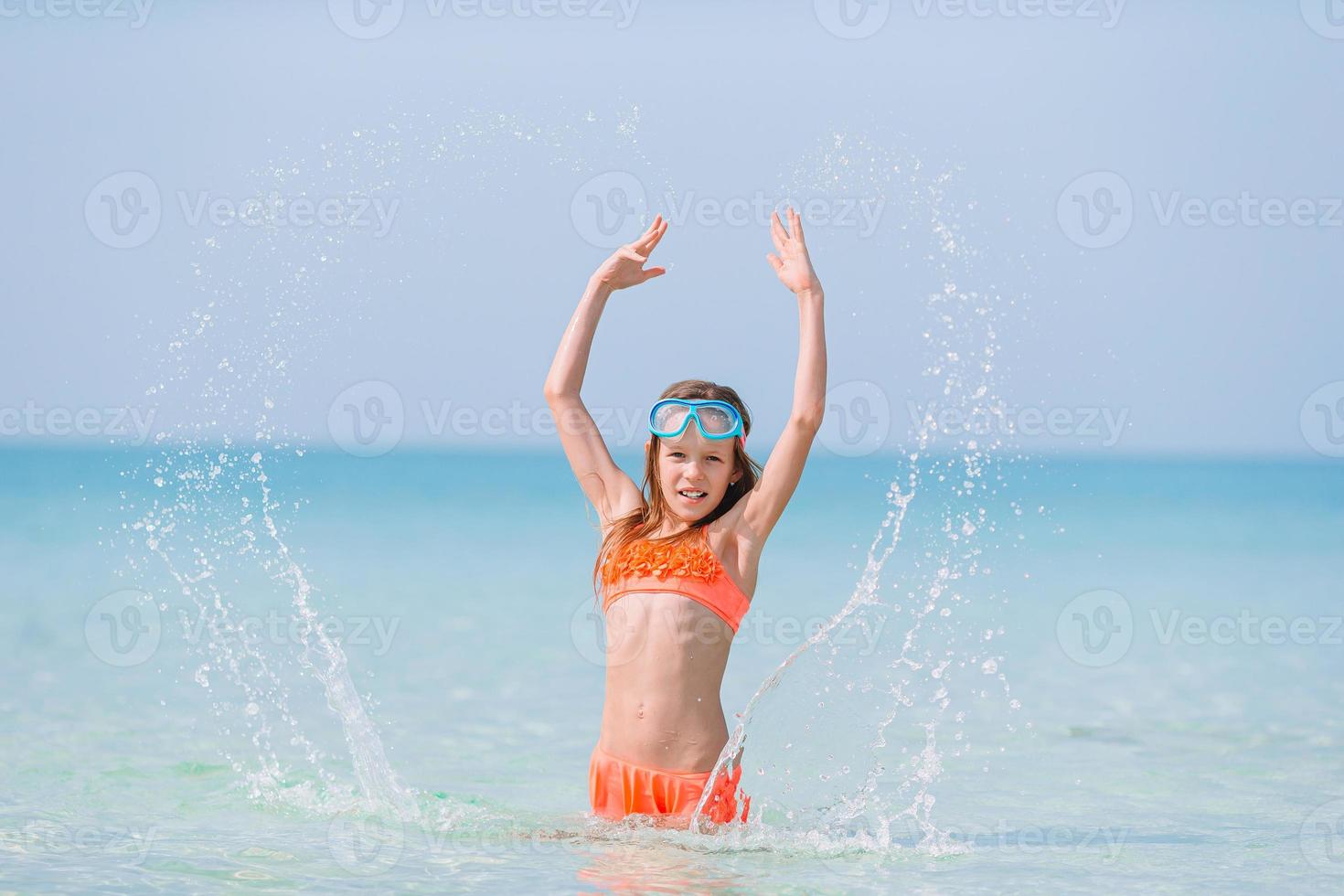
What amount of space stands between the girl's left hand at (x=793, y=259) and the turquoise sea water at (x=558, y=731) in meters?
1.56

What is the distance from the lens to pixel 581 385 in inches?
223

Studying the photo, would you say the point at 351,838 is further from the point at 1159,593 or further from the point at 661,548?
the point at 1159,593

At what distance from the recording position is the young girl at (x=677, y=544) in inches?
209

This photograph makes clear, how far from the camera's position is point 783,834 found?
5.62m

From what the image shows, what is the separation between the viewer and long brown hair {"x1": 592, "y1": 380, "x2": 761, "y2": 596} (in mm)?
5547

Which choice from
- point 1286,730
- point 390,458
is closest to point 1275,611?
point 1286,730

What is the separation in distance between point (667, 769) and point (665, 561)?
736 mm

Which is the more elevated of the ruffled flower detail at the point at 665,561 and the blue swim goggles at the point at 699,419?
the blue swim goggles at the point at 699,419

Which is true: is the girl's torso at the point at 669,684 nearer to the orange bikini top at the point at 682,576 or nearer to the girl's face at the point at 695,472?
the orange bikini top at the point at 682,576

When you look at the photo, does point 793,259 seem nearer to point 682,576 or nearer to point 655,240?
point 655,240
